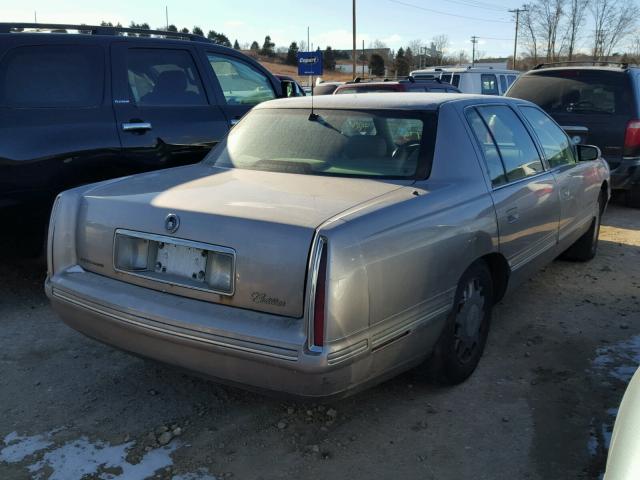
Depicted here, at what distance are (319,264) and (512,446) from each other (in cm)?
132

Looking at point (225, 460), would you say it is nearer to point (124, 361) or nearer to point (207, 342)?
point (207, 342)

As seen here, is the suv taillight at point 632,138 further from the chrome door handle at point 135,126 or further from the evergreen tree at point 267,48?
the evergreen tree at point 267,48

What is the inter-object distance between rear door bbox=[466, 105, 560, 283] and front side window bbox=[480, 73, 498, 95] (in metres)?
14.2

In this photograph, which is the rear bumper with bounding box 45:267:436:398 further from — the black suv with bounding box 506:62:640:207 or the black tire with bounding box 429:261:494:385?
the black suv with bounding box 506:62:640:207

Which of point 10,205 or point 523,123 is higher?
point 523,123

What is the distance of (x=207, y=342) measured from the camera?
101 inches

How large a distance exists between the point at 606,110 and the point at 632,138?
1.61 feet

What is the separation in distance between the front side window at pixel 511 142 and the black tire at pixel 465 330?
75 centimetres

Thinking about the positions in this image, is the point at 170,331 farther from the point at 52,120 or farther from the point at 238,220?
the point at 52,120

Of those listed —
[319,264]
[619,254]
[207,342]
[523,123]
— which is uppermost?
[523,123]

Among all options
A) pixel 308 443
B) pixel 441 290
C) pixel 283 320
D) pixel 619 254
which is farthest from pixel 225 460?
pixel 619 254

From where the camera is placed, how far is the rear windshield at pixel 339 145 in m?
3.36

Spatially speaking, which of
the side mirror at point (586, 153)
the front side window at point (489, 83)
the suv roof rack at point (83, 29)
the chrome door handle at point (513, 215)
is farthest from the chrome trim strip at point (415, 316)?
the front side window at point (489, 83)

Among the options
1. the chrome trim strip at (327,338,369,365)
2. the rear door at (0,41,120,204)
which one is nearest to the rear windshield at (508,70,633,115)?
the rear door at (0,41,120,204)
